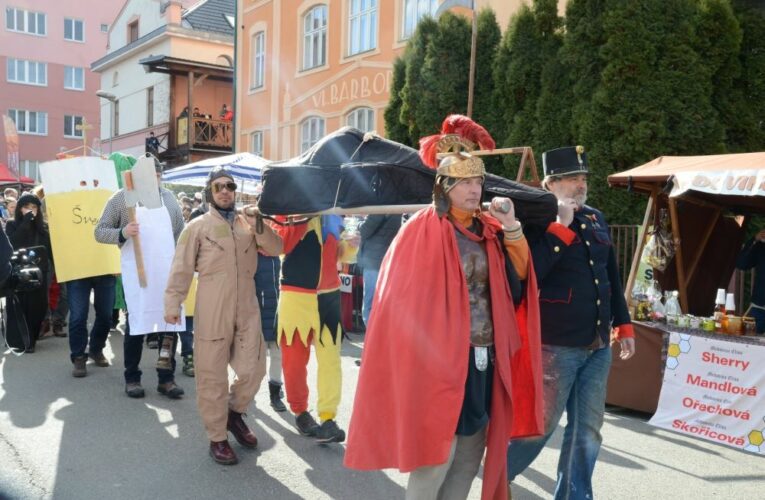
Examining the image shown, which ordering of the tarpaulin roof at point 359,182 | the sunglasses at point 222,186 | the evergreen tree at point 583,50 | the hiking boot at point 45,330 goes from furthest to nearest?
the evergreen tree at point 583,50 → the hiking boot at point 45,330 → the sunglasses at point 222,186 → the tarpaulin roof at point 359,182

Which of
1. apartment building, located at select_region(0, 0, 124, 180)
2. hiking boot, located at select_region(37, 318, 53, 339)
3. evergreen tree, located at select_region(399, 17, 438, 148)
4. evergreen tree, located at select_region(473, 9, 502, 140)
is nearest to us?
hiking boot, located at select_region(37, 318, 53, 339)

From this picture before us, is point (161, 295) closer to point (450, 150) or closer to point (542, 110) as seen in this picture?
point (450, 150)

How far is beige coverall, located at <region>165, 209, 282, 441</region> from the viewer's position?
195 inches

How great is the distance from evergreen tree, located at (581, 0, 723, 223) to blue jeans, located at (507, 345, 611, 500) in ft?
22.2

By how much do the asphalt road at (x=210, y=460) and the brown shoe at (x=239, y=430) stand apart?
12 cm

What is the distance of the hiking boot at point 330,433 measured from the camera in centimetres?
536

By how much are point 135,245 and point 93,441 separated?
1.73 metres

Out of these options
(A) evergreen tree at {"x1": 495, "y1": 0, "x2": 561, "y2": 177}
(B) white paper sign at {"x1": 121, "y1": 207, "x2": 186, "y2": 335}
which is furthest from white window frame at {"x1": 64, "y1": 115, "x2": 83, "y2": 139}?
(B) white paper sign at {"x1": 121, "y1": 207, "x2": 186, "y2": 335}

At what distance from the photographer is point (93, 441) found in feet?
17.7

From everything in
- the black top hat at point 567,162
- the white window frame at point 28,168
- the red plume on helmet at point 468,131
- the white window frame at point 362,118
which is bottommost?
the black top hat at point 567,162

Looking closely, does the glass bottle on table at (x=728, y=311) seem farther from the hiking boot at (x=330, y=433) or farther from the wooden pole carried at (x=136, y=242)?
the wooden pole carried at (x=136, y=242)

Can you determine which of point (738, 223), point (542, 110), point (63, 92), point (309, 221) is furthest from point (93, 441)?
point (63, 92)

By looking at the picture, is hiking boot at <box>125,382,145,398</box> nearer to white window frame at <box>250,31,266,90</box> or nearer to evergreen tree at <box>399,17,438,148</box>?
evergreen tree at <box>399,17,438,148</box>

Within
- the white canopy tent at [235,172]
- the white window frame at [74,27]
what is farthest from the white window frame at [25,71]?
the white canopy tent at [235,172]
